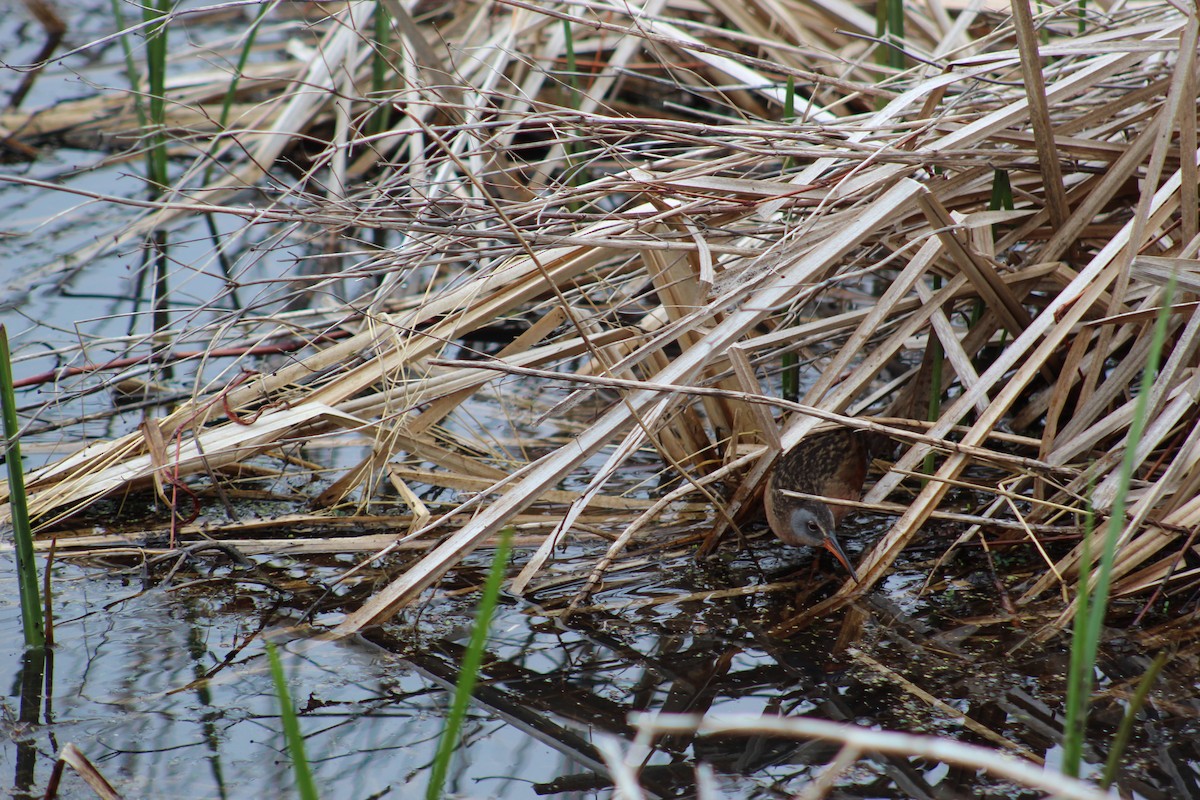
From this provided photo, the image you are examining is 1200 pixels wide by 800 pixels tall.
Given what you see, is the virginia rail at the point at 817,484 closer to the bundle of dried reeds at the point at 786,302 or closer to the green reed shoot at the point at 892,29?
the bundle of dried reeds at the point at 786,302

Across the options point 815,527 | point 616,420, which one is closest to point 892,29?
point 815,527

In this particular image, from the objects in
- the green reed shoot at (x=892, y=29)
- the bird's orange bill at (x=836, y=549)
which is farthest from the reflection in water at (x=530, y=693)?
the green reed shoot at (x=892, y=29)

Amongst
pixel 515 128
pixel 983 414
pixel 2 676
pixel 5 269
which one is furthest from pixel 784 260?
pixel 5 269

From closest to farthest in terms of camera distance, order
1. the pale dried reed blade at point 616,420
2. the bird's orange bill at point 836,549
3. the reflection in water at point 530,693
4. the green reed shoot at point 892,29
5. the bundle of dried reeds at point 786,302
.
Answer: the reflection in water at point 530,693
the pale dried reed blade at point 616,420
the bundle of dried reeds at point 786,302
the bird's orange bill at point 836,549
the green reed shoot at point 892,29

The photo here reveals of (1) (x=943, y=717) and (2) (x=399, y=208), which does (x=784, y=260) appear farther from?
(1) (x=943, y=717)

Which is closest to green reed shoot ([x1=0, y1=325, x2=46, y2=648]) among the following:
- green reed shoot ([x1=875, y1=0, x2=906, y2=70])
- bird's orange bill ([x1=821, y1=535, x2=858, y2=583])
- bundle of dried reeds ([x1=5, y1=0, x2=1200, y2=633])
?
bundle of dried reeds ([x1=5, y1=0, x2=1200, y2=633])

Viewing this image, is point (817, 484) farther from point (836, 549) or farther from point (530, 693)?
point (530, 693)

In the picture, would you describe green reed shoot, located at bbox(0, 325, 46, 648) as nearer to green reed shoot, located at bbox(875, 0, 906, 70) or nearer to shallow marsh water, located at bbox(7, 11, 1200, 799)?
shallow marsh water, located at bbox(7, 11, 1200, 799)
